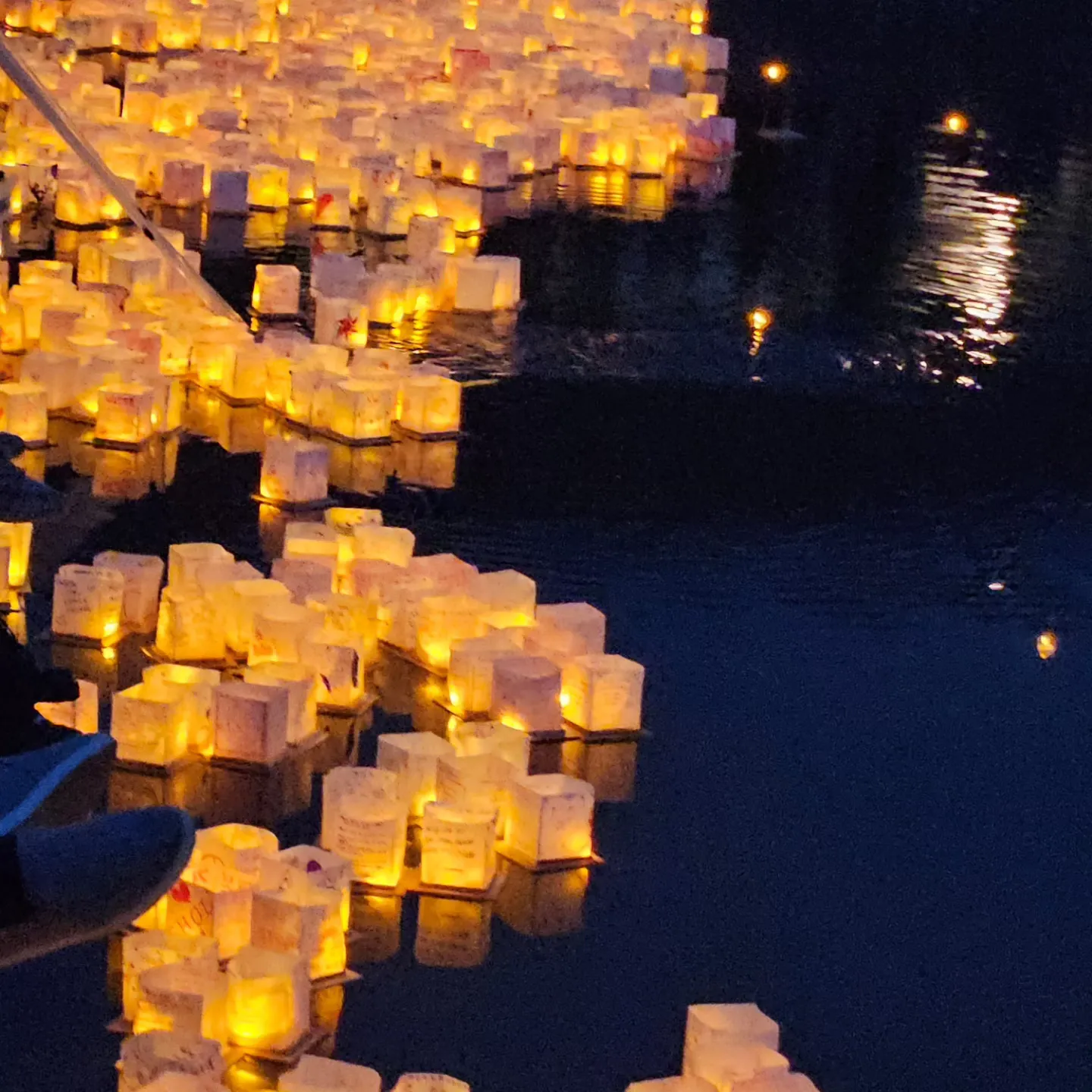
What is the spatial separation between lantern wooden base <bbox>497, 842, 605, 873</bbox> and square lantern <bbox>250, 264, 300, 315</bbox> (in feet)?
Answer: 7.67

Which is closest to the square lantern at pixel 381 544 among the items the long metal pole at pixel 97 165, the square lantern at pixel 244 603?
the square lantern at pixel 244 603

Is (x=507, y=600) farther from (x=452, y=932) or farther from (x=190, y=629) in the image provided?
(x=452, y=932)

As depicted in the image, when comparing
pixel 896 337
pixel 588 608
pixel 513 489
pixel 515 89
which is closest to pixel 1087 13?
pixel 515 89

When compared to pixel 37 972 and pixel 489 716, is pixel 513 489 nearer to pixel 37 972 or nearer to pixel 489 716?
pixel 489 716

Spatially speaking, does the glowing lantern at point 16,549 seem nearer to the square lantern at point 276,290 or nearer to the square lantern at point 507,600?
the square lantern at point 507,600

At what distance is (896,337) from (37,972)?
319 cm

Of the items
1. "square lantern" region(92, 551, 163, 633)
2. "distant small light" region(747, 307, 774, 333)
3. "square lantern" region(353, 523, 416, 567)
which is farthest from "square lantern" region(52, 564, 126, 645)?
"distant small light" region(747, 307, 774, 333)

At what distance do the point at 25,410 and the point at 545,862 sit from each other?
5.53 feet

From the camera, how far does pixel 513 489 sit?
386 centimetres

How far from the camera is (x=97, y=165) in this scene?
12.9 ft

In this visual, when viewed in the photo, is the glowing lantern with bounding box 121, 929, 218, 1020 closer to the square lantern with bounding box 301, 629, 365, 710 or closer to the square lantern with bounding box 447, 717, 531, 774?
the square lantern with bounding box 447, 717, 531, 774

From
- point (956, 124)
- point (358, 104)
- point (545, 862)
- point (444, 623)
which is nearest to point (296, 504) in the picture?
point (444, 623)

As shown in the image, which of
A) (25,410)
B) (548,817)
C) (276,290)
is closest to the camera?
(548,817)

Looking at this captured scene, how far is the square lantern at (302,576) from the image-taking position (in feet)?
10.3
